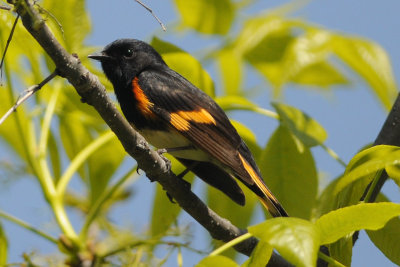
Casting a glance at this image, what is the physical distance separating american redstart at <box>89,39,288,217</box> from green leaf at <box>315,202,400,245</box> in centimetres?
101

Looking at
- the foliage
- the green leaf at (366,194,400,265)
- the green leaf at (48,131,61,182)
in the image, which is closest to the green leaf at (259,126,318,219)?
the foliage

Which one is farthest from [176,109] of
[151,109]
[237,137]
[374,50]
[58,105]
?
[374,50]

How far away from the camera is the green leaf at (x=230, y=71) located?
126 inches

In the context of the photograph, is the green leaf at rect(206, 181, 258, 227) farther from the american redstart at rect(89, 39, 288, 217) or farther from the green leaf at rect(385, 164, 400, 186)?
the green leaf at rect(385, 164, 400, 186)

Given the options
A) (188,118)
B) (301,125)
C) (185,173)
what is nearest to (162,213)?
(185,173)

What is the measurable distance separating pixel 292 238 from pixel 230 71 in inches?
78.3

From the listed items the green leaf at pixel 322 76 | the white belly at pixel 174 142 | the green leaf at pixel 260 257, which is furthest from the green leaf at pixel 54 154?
the green leaf at pixel 260 257

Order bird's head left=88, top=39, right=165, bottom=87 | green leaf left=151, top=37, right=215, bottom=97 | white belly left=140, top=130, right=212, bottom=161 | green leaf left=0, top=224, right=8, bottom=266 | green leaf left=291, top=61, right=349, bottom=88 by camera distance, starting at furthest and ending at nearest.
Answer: green leaf left=291, top=61, right=349, bottom=88, bird's head left=88, top=39, right=165, bottom=87, white belly left=140, top=130, right=212, bottom=161, green leaf left=151, top=37, right=215, bottom=97, green leaf left=0, top=224, right=8, bottom=266

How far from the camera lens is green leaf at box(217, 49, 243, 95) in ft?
10.5

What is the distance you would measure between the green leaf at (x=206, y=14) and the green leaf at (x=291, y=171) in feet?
2.29

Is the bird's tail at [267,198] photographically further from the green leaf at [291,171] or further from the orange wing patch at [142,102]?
the orange wing patch at [142,102]

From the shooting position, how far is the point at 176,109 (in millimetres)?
2877

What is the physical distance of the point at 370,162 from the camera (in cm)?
158

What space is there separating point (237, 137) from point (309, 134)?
0.46 m
